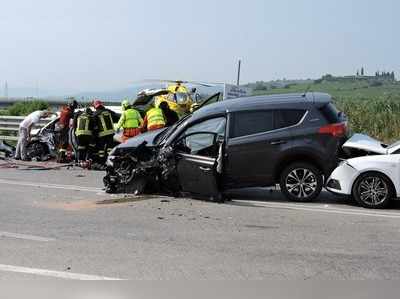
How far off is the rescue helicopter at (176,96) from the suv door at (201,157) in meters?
7.77

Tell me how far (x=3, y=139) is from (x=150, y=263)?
1624 cm

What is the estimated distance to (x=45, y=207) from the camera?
420 inches

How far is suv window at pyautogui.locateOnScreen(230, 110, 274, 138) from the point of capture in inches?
444

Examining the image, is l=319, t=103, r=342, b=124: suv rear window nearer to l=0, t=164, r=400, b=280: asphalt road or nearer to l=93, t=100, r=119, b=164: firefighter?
l=0, t=164, r=400, b=280: asphalt road

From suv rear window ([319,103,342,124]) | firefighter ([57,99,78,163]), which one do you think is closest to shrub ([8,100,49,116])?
firefighter ([57,99,78,163])

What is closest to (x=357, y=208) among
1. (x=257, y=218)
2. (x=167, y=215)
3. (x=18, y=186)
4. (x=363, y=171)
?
(x=363, y=171)

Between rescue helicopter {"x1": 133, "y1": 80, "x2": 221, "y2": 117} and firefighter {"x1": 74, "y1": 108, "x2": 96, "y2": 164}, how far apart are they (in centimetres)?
259

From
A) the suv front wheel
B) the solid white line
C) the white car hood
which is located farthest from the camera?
the suv front wheel

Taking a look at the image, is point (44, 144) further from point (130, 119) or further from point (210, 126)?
point (210, 126)

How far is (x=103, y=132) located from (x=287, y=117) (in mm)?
6959

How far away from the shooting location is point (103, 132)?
16.8 metres

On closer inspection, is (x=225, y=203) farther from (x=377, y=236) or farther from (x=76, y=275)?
(x=76, y=275)

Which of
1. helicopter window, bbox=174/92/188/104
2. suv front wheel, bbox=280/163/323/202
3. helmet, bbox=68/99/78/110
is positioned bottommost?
suv front wheel, bbox=280/163/323/202

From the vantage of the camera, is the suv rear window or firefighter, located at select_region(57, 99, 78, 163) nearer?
the suv rear window
